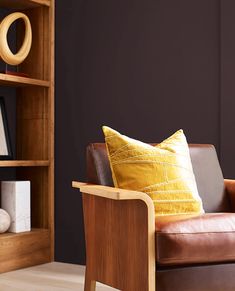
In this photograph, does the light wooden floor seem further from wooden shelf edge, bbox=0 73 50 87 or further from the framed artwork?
wooden shelf edge, bbox=0 73 50 87

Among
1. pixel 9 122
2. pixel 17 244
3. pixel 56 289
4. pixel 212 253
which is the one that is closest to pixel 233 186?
pixel 212 253

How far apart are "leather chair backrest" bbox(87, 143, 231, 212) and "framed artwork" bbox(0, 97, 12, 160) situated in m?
1.24

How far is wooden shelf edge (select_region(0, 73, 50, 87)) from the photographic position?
3823 mm

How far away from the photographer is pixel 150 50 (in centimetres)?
401

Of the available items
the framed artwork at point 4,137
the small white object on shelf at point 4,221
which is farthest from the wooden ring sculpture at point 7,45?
the small white object on shelf at point 4,221

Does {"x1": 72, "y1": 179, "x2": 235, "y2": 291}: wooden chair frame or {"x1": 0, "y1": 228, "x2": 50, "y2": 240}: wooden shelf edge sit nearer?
{"x1": 72, "y1": 179, "x2": 235, "y2": 291}: wooden chair frame

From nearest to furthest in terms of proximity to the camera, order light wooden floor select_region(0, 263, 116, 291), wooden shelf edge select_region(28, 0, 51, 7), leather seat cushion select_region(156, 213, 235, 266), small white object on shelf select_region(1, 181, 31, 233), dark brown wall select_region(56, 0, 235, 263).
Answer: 1. leather seat cushion select_region(156, 213, 235, 266)
2. light wooden floor select_region(0, 263, 116, 291)
3. dark brown wall select_region(56, 0, 235, 263)
4. small white object on shelf select_region(1, 181, 31, 233)
5. wooden shelf edge select_region(28, 0, 51, 7)

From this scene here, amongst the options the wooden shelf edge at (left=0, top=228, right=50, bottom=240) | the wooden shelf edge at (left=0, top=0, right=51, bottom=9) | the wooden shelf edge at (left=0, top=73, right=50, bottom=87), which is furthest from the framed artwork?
the wooden shelf edge at (left=0, top=0, right=51, bottom=9)

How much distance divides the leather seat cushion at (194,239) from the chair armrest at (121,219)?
0.16 feet

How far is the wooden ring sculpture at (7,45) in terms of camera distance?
3.79m

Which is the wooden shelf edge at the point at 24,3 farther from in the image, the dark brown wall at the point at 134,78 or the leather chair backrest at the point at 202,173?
the leather chair backrest at the point at 202,173

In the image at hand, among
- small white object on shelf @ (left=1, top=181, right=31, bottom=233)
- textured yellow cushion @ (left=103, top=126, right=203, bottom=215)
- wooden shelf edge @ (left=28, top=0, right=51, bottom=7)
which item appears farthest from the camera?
wooden shelf edge @ (left=28, top=0, right=51, bottom=7)

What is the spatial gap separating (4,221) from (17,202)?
16cm

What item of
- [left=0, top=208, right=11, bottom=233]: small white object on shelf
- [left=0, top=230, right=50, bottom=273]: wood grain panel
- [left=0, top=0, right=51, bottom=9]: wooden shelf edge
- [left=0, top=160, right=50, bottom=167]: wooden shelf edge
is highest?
[left=0, top=0, right=51, bottom=9]: wooden shelf edge
